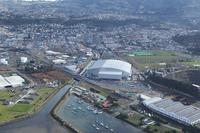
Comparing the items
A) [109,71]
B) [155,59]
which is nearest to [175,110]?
[109,71]

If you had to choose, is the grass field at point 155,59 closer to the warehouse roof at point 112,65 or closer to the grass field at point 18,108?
the warehouse roof at point 112,65

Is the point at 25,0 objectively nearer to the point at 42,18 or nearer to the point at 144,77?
the point at 42,18

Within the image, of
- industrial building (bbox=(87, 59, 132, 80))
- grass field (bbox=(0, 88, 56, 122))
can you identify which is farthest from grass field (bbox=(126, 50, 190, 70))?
grass field (bbox=(0, 88, 56, 122))

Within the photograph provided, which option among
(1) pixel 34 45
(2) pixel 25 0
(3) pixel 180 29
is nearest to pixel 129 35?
(3) pixel 180 29

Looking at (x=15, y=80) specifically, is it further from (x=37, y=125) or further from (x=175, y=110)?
(x=175, y=110)

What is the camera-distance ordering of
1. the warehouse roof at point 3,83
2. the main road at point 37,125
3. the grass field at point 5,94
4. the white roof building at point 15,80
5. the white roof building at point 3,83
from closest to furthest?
the main road at point 37,125 < the grass field at point 5,94 < the white roof building at point 3,83 < the warehouse roof at point 3,83 < the white roof building at point 15,80

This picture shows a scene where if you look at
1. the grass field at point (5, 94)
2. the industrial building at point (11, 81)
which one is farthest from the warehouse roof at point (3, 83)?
the grass field at point (5, 94)

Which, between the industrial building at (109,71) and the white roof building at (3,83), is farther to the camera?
the industrial building at (109,71)
